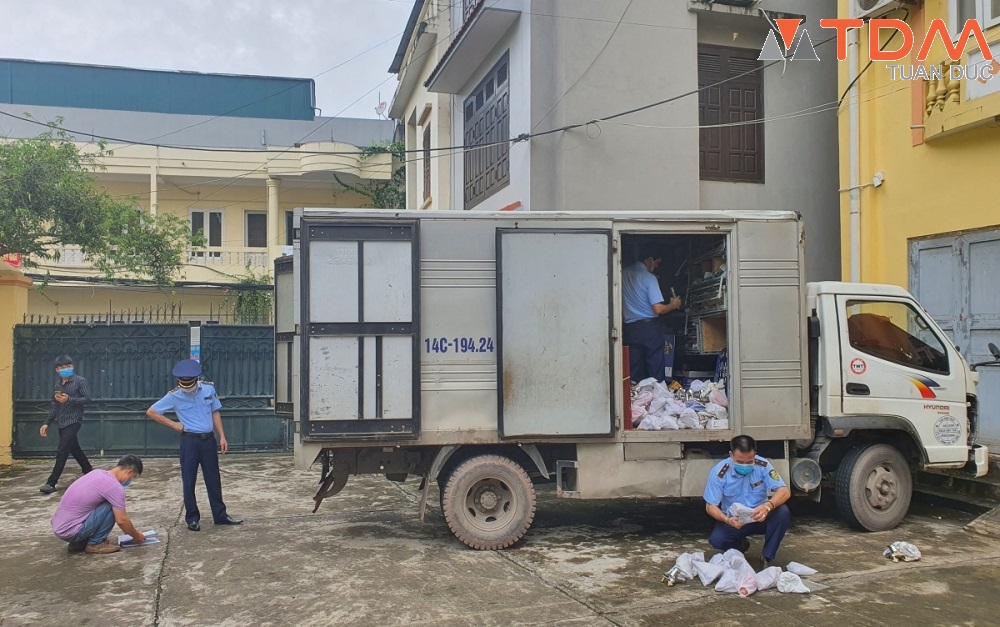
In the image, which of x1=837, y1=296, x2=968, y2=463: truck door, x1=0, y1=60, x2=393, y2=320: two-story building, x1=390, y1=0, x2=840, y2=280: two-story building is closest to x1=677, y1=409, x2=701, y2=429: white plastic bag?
x1=837, y1=296, x2=968, y2=463: truck door

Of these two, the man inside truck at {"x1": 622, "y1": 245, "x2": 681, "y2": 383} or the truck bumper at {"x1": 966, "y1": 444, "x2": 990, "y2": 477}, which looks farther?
the man inside truck at {"x1": 622, "y1": 245, "x2": 681, "y2": 383}

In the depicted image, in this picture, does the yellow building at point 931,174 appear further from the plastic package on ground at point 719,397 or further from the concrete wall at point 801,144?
the plastic package on ground at point 719,397

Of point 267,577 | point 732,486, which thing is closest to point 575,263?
point 732,486

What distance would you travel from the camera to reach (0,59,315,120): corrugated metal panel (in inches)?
955

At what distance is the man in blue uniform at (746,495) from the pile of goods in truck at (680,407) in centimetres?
75

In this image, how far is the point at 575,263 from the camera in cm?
610

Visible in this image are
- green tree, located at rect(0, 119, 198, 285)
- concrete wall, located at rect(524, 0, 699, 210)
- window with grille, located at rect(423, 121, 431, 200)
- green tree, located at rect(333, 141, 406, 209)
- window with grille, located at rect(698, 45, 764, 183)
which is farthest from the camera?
green tree, located at rect(333, 141, 406, 209)

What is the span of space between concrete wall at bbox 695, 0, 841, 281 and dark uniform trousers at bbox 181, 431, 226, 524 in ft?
26.2

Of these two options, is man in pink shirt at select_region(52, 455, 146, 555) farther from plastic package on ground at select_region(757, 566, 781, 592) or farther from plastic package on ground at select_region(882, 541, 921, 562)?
plastic package on ground at select_region(882, 541, 921, 562)

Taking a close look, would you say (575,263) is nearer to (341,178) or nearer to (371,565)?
(371,565)

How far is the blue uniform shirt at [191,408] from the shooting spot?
6914 millimetres

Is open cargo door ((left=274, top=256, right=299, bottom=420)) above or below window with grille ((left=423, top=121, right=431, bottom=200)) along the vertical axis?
below

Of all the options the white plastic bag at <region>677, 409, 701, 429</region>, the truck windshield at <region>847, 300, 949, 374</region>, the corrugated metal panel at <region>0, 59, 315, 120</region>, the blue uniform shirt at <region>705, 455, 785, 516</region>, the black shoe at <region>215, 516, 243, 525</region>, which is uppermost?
the corrugated metal panel at <region>0, 59, 315, 120</region>

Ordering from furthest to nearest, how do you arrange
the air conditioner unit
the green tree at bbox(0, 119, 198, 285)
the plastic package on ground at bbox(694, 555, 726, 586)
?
the green tree at bbox(0, 119, 198, 285) → the air conditioner unit → the plastic package on ground at bbox(694, 555, 726, 586)
